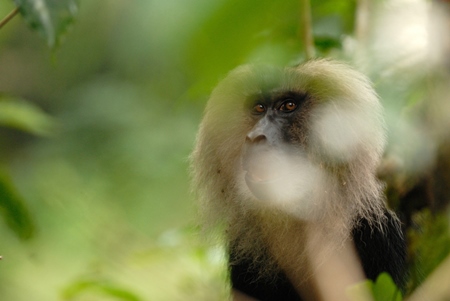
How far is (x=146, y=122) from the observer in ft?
21.4

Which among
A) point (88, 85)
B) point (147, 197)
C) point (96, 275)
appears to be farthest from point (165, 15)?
point (88, 85)

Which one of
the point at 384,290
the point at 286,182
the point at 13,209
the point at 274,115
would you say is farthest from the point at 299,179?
the point at 384,290

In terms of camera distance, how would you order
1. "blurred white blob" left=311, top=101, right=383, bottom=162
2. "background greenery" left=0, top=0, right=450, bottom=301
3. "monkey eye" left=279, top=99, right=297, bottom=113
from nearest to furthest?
"background greenery" left=0, top=0, right=450, bottom=301 < "blurred white blob" left=311, top=101, right=383, bottom=162 < "monkey eye" left=279, top=99, right=297, bottom=113

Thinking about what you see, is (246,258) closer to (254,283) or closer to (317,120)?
(254,283)

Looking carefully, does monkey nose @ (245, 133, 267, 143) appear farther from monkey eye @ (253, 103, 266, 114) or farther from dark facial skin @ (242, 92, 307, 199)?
monkey eye @ (253, 103, 266, 114)

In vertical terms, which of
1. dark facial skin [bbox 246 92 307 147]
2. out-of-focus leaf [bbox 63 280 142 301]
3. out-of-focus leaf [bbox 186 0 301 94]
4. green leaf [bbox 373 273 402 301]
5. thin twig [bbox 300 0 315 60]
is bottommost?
green leaf [bbox 373 273 402 301]

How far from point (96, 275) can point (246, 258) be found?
2.55 feet

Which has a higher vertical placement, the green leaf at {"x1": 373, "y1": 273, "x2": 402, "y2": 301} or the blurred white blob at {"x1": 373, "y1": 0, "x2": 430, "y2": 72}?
the blurred white blob at {"x1": 373, "y1": 0, "x2": 430, "y2": 72}

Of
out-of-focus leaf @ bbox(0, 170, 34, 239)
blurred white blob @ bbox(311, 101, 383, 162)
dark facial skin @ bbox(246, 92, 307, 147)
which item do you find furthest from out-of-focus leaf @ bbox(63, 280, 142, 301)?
blurred white blob @ bbox(311, 101, 383, 162)

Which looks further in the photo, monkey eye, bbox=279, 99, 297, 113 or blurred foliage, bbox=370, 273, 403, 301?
monkey eye, bbox=279, 99, 297, 113

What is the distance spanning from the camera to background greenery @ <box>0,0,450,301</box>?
1.28m

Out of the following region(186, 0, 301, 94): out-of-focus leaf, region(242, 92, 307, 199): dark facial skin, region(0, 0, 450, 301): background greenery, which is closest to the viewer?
region(186, 0, 301, 94): out-of-focus leaf

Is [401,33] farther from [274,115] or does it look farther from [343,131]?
[274,115]

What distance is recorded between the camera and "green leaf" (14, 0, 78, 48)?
2.15 m
